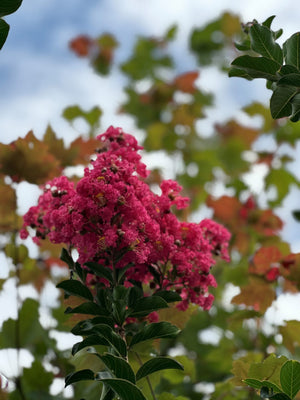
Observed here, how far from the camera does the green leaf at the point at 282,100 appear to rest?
2.40ft

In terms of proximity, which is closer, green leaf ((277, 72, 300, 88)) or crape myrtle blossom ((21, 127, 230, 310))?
green leaf ((277, 72, 300, 88))

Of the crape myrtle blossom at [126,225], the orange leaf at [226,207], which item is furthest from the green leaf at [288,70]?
the orange leaf at [226,207]

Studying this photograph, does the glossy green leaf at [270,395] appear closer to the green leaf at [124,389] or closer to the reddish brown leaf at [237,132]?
the green leaf at [124,389]

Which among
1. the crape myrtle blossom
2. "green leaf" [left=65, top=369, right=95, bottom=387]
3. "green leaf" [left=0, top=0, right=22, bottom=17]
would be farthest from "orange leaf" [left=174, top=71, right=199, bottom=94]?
"green leaf" [left=65, top=369, right=95, bottom=387]

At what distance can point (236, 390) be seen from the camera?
1.22 meters

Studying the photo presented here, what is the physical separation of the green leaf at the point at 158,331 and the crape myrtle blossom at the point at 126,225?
0.10 meters

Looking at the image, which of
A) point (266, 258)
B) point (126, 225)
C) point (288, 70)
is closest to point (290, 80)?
point (288, 70)

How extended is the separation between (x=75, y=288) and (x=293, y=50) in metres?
0.48

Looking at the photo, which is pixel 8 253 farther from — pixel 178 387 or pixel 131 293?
pixel 178 387

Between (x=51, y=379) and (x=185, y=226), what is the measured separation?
1.90ft

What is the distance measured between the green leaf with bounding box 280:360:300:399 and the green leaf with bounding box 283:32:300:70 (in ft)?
1.39

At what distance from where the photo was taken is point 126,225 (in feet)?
2.65

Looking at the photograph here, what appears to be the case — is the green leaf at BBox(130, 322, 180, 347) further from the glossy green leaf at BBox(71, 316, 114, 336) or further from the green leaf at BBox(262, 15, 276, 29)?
the green leaf at BBox(262, 15, 276, 29)

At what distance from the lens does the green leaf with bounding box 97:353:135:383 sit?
2.16 feet
